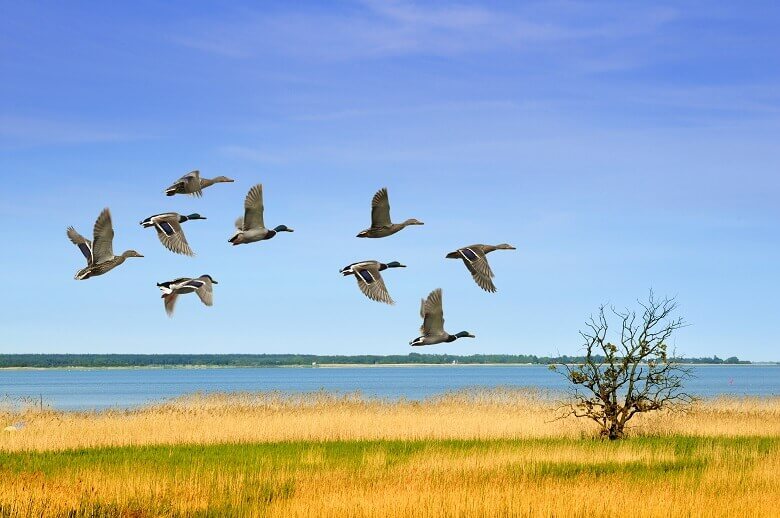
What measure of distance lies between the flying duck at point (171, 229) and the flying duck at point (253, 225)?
392mm

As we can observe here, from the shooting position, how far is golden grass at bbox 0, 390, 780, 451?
1120 inches

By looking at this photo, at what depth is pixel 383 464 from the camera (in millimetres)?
21484

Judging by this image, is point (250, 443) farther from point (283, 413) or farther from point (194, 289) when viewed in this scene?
point (194, 289)

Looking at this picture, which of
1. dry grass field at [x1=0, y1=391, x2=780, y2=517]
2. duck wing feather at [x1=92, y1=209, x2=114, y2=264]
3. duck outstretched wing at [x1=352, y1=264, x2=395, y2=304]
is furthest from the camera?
dry grass field at [x1=0, y1=391, x2=780, y2=517]

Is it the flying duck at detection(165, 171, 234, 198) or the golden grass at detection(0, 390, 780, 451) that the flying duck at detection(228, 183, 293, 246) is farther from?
the golden grass at detection(0, 390, 780, 451)

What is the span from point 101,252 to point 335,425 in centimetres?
2280

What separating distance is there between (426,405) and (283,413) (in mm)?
6948

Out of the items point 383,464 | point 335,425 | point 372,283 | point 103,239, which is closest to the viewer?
point 372,283

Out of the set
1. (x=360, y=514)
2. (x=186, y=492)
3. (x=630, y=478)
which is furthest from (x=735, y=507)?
(x=186, y=492)

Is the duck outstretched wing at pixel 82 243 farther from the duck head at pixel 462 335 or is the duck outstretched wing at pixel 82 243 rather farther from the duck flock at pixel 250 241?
the duck head at pixel 462 335

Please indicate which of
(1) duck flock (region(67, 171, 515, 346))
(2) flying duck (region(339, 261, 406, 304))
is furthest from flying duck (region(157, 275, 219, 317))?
(2) flying duck (region(339, 261, 406, 304))

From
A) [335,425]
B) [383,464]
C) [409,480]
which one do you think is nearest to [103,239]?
[409,480]

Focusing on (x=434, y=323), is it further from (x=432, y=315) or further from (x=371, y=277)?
(x=371, y=277)

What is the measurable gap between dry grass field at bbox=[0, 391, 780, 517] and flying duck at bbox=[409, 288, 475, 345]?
7230 millimetres
